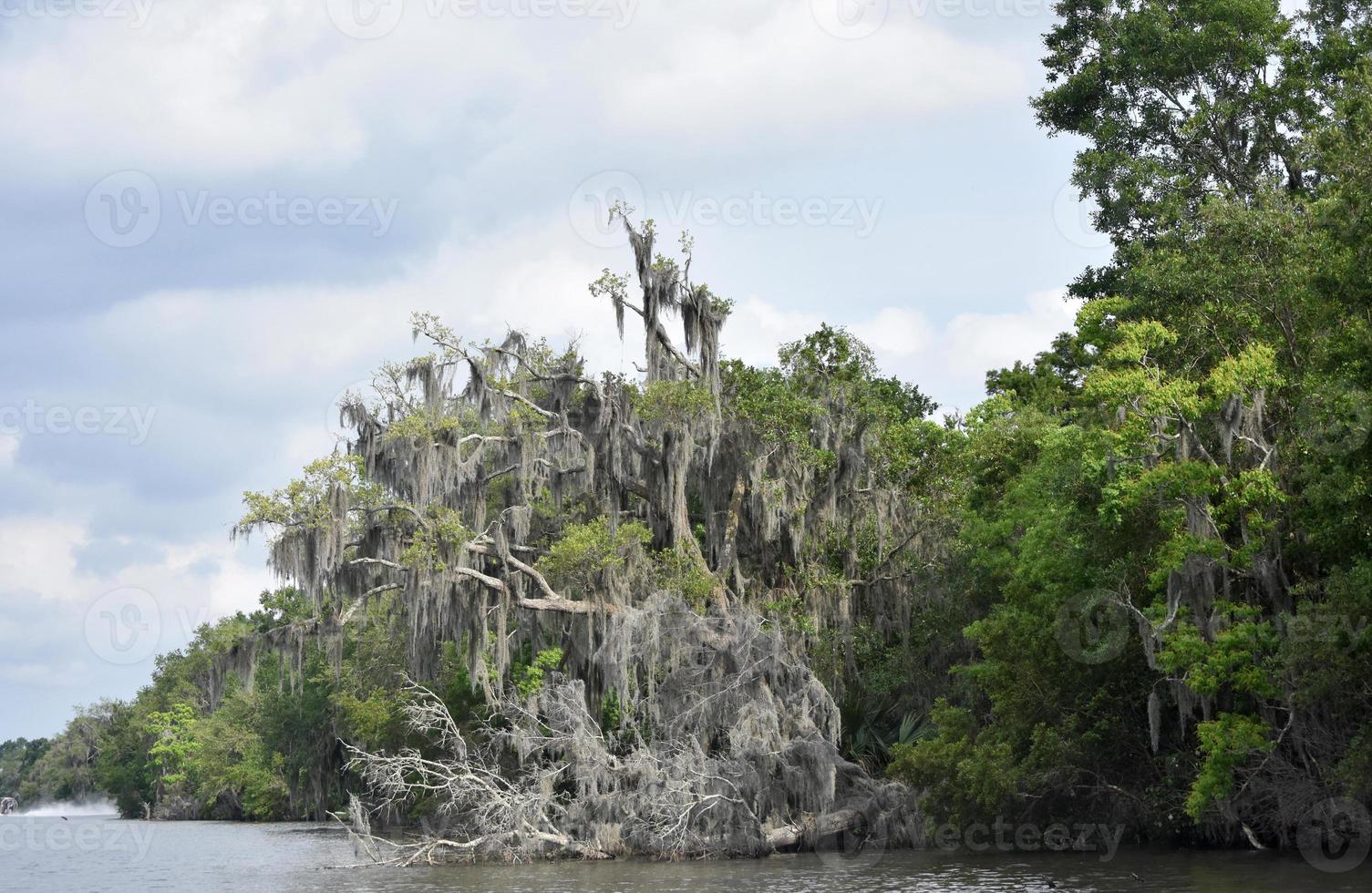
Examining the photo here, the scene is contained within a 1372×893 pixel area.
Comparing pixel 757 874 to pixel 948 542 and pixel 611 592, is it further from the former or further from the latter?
pixel 948 542

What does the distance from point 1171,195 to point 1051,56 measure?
8.02 m

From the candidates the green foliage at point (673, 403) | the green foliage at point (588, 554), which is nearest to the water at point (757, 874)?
the green foliage at point (588, 554)

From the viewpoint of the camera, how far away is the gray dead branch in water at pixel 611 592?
27.8m

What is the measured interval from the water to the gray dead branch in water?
1.22m

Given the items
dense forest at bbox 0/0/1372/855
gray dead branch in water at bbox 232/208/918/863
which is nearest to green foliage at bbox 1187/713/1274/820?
dense forest at bbox 0/0/1372/855

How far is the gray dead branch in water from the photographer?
27.8 m

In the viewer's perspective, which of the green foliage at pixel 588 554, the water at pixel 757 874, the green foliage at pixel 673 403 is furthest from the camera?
the green foliage at pixel 673 403

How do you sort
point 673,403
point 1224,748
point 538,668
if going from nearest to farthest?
point 1224,748 → point 673,403 → point 538,668

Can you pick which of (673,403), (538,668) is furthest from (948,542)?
(538,668)

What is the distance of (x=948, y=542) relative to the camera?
113 feet

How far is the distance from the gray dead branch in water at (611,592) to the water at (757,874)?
122 cm

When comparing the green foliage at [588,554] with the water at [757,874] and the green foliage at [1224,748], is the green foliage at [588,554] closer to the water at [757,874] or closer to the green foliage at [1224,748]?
the water at [757,874]

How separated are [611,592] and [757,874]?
8314mm

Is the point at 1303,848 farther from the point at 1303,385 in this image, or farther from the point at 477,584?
the point at 477,584
